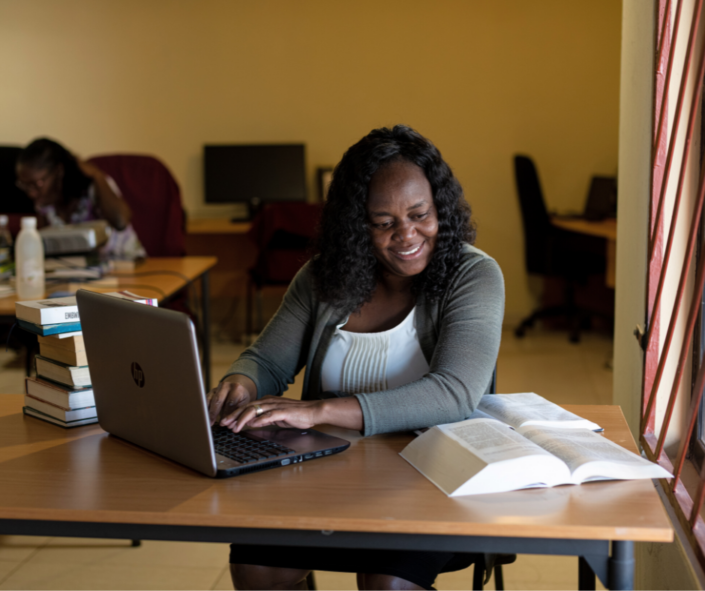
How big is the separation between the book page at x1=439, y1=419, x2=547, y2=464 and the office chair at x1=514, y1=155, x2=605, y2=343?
3853 mm

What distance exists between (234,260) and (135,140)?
45.7 inches

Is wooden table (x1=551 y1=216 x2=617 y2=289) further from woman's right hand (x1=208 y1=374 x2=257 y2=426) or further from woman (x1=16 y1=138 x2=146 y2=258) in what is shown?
woman's right hand (x1=208 y1=374 x2=257 y2=426)

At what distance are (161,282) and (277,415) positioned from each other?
1539 millimetres

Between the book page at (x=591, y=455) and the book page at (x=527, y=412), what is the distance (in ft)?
0.13

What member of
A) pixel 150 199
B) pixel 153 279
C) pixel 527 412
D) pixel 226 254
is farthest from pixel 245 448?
pixel 226 254

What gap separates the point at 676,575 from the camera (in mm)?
1296

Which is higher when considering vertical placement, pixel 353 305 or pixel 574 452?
pixel 353 305

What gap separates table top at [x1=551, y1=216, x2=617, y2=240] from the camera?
14.4 ft

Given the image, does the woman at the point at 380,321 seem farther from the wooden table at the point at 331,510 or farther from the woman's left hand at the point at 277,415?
the wooden table at the point at 331,510

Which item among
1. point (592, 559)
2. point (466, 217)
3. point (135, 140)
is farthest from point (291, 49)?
point (592, 559)

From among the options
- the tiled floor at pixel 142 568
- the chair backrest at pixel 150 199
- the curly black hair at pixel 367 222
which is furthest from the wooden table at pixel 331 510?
the chair backrest at pixel 150 199

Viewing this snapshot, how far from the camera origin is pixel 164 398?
3.63 feet

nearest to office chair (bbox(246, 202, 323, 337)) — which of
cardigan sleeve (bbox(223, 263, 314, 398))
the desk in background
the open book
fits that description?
the desk in background

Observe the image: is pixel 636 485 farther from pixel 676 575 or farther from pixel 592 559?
pixel 676 575
